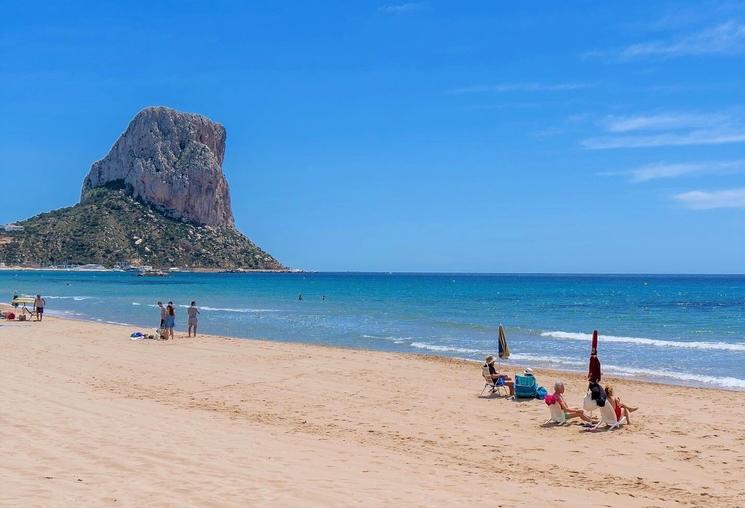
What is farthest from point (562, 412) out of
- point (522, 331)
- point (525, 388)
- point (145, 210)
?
point (145, 210)

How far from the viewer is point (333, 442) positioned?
10.2 m

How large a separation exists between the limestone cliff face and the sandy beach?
13814cm

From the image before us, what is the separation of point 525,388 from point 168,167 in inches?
5789

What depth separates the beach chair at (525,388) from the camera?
1437cm

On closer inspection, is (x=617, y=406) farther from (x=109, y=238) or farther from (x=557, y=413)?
(x=109, y=238)

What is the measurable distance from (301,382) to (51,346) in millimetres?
10297

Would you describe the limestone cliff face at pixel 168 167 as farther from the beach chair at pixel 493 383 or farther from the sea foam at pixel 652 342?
the beach chair at pixel 493 383

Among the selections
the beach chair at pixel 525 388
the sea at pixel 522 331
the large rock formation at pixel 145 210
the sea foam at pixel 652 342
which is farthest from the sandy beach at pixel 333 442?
the large rock formation at pixel 145 210

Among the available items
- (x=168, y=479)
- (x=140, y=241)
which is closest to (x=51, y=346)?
(x=168, y=479)

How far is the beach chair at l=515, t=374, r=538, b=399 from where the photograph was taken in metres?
14.4

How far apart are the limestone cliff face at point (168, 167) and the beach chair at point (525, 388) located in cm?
14339

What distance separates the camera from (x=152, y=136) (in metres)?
152

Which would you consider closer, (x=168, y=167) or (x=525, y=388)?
(x=525, y=388)

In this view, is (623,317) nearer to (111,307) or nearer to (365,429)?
(111,307)
